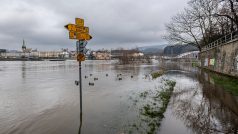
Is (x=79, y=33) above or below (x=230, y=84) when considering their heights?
above

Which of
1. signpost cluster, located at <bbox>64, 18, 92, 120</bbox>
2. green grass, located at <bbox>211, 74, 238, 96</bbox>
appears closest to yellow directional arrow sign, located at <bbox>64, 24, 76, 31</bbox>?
signpost cluster, located at <bbox>64, 18, 92, 120</bbox>

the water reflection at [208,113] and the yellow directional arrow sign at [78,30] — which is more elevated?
the yellow directional arrow sign at [78,30]

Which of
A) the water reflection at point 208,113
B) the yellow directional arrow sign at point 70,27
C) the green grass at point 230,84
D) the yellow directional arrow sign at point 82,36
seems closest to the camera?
the water reflection at point 208,113

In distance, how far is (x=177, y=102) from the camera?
11594 mm

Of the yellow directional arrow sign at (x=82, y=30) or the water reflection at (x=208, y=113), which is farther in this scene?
the yellow directional arrow sign at (x=82, y=30)

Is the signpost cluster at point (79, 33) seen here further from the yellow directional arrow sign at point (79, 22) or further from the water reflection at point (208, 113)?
the water reflection at point (208, 113)

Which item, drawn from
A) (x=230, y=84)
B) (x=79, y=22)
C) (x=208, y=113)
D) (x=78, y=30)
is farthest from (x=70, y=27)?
(x=230, y=84)

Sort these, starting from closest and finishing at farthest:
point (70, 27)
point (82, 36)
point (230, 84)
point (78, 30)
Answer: point (70, 27) < point (78, 30) < point (82, 36) < point (230, 84)

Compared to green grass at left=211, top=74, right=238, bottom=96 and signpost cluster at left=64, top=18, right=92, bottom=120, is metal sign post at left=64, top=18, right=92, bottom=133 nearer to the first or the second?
signpost cluster at left=64, top=18, right=92, bottom=120

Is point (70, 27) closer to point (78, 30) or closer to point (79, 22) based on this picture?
point (78, 30)

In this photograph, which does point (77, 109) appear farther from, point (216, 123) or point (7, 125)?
point (216, 123)

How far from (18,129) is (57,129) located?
1.40 meters

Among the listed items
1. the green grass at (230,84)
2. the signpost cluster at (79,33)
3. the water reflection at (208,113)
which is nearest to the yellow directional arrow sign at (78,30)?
the signpost cluster at (79,33)

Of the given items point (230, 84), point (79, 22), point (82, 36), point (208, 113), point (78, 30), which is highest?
point (79, 22)
